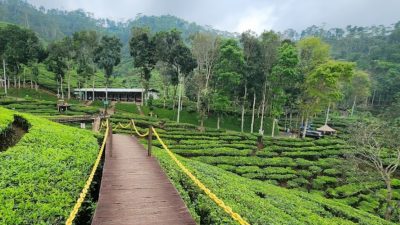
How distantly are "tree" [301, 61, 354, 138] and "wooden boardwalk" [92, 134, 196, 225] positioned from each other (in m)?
30.7

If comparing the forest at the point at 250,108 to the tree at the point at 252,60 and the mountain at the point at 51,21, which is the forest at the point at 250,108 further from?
the mountain at the point at 51,21

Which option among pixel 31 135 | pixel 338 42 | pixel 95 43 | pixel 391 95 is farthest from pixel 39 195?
pixel 338 42

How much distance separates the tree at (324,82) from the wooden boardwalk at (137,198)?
101 ft

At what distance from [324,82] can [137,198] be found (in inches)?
1331

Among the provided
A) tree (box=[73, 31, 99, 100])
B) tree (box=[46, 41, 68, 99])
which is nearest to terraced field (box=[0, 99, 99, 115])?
tree (box=[46, 41, 68, 99])

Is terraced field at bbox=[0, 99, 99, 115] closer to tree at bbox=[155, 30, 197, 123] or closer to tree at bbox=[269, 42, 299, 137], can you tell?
tree at bbox=[155, 30, 197, 123]

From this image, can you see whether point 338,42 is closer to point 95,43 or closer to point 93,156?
point 95,43

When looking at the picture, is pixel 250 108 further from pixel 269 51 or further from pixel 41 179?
pixel 41 179

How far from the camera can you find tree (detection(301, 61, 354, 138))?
34.2 meters

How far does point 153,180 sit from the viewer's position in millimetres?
7297

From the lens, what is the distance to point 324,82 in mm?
35125

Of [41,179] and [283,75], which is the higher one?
[283,75]

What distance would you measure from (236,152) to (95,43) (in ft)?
119

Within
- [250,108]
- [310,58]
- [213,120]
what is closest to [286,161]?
[310,58]
